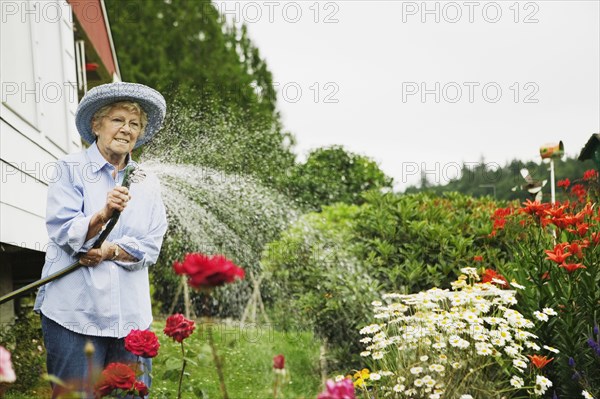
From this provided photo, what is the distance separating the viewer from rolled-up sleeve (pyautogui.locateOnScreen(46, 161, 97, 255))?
2.28 m

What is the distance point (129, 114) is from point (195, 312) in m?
7.26

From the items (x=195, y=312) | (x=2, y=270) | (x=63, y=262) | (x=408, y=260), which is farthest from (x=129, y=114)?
(x=195, y=312)

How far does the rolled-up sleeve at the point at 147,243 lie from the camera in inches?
95.2

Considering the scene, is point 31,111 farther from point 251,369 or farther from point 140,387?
point 140,387

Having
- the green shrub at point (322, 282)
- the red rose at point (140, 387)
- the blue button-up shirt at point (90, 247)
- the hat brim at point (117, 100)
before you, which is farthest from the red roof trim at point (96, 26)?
the red rose at point (140, 387)

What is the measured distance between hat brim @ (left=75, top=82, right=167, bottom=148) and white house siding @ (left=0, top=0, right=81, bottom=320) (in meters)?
1.79

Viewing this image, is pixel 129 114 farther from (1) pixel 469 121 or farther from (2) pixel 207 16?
(2) pixel 207 16

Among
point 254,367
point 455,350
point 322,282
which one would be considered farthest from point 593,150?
point 455,350

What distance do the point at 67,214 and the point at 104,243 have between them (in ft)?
0.53

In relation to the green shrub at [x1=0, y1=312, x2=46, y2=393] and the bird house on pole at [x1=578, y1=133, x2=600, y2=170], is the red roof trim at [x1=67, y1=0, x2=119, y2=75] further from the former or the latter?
the bird house on pole at [x1=578, y1=133, x2=600, y2=170]

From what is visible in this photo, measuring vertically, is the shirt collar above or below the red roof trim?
below

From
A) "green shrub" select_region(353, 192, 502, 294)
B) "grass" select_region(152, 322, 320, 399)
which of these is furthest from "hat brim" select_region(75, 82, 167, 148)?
"green shrub" select_region(353, 192, 502, 294)

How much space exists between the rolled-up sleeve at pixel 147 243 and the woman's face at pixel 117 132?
229 mm

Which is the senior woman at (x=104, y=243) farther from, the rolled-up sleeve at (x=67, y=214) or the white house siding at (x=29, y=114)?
the white house siding at (x=29, y=114)
